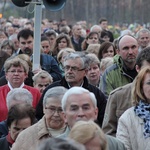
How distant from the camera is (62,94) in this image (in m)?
8.56

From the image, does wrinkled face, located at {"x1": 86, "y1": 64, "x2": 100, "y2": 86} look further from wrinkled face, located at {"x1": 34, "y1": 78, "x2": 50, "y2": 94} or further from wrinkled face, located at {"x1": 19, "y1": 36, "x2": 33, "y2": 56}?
wrinkled face, located at {"x1": 19, "y1": 36, "x2": 33, "y2": 56}

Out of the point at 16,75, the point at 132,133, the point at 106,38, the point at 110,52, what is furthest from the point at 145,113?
the point at 106,38

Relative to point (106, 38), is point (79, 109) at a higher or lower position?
higher

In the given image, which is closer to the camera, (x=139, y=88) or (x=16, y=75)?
(x=139, y=88)

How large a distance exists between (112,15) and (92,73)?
92.6 feet

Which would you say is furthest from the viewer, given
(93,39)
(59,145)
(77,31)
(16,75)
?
(77,31)

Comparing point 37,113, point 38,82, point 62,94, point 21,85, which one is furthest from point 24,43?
point 62,94

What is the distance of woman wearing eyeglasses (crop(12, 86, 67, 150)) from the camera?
27.1ft

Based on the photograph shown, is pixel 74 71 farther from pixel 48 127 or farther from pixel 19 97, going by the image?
pixel 48 127

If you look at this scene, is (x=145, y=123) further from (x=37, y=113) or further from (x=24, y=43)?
(x=24, y=43)

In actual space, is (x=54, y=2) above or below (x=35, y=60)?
above

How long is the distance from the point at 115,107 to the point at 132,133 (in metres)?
1.07

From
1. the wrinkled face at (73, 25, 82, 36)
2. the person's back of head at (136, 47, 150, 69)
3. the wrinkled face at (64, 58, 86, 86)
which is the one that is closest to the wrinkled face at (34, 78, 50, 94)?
the wrinkled face at (64, 58, 86, 86)

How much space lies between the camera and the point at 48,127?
841 centimetres
